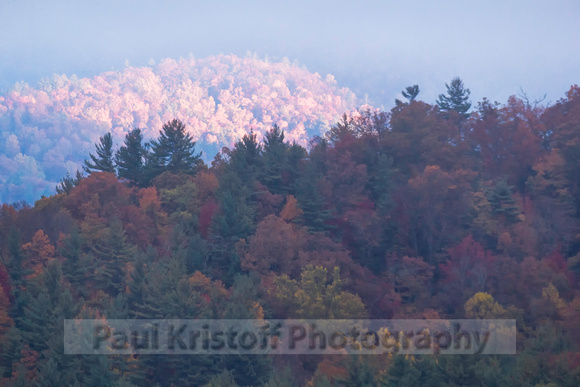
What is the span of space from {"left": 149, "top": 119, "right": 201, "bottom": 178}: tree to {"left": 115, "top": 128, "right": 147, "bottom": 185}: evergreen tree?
1.69m

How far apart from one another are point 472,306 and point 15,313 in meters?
29.3

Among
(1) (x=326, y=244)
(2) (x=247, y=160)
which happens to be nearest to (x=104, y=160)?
(2) (x=247, y=160)

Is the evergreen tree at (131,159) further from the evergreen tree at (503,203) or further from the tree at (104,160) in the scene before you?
the evergreen tree at (503,203)

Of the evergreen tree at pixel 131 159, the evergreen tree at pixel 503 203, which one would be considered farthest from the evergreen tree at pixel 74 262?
the evergreen tree at pixel 503 203

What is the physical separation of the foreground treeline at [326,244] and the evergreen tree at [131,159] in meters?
0.11

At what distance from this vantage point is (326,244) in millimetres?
42500

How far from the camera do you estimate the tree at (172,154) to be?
57062 mm

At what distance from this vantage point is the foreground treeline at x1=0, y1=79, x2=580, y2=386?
30188mm

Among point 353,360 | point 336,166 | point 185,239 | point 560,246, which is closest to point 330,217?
point 336,166

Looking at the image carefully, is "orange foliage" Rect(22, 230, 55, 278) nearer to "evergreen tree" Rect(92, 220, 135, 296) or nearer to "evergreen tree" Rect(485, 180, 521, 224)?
"evergreen tree" Rect(92, 220, 135, 296)

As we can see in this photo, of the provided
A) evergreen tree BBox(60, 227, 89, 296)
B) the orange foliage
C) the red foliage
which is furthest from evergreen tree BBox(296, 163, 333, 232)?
the red foliage

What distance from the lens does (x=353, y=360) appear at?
86.8 feet

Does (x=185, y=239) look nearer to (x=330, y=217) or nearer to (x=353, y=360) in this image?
(x=330, y=217)

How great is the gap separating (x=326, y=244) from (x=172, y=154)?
22.2m
